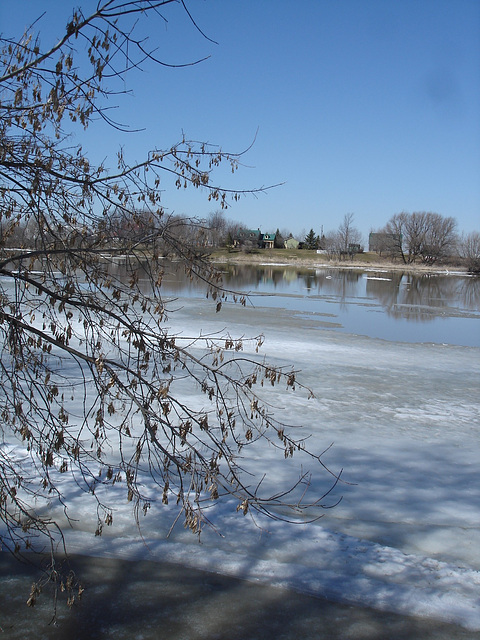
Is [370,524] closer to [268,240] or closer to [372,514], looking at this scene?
[372,514]

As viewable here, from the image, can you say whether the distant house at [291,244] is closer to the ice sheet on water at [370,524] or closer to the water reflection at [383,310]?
the water reflection at [383,310]

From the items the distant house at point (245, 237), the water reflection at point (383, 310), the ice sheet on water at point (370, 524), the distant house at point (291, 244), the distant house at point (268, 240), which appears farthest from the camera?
the distant house at point (291, 244)

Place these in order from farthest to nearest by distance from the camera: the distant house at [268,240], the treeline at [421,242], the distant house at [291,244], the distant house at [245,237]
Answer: the distant house at [291,244], the distant house at [268,240], the treeline at [421,242], the distant house at [245,237]

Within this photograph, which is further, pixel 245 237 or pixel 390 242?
pixel 390 242

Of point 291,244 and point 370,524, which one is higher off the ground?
point 291,244

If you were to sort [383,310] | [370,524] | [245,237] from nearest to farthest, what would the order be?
[370,524] → [245,237] → [383,310]

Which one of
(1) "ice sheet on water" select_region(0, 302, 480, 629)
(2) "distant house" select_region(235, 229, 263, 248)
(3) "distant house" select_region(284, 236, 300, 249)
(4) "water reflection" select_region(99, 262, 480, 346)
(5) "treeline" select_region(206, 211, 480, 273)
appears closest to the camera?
(1) "ice sheet on water" select_region(0, 302, 480, 629)

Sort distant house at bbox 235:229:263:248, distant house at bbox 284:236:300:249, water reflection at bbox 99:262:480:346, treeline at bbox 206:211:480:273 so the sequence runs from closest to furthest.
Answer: distant house at bbox 235:229:263:248
water reflection at bbox 99:262:480:346
treeline at bbox 206:211:480:273
distant house at bbox 284:236:300:249

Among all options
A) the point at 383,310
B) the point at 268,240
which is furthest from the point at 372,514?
the point at 268,240

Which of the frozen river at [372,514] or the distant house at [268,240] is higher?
the distant house at [268,240]

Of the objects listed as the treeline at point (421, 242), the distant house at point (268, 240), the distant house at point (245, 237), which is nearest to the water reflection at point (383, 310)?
the distant house at point (245, 237)

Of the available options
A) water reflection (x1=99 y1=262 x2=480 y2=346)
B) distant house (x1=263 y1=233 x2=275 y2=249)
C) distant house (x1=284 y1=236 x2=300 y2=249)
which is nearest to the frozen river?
water reflection (x1=99 y1=262 x2=480 y2=346)

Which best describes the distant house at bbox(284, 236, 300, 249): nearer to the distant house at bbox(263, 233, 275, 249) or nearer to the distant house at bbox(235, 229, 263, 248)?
the distant house at bbox(263, 233, 275, 249)

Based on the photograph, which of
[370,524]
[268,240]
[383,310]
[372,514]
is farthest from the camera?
[268,240]
